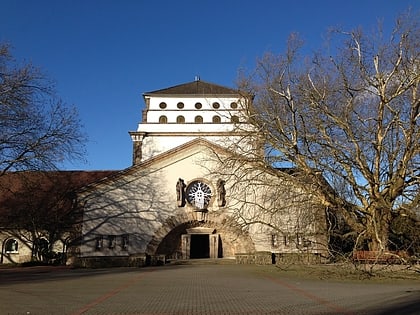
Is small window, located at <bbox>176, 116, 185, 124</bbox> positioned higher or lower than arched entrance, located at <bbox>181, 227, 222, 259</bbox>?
higher

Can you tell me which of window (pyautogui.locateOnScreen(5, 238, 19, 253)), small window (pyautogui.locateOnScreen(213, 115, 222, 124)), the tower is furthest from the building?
small window (pyautogui.locateOnScreen(213, 115, 222, 124))

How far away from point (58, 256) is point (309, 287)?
74.3ft

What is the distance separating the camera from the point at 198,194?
106 ft

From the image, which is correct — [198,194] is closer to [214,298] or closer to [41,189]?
[41,189]

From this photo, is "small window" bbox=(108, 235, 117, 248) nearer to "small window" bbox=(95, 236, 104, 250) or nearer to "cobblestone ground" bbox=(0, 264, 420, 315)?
"small window" bbox=(95, 236, 104, 250)

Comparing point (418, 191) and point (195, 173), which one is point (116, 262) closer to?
point (195, 173)

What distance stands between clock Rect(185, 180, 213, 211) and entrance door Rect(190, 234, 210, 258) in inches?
101

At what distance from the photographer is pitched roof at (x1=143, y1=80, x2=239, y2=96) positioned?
45781 mm

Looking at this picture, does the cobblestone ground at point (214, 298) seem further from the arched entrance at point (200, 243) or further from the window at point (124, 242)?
the arched entrance at point (200, 243)

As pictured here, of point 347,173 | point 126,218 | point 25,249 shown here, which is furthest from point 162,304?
point 25,249

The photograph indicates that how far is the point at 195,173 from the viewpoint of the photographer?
3262cm

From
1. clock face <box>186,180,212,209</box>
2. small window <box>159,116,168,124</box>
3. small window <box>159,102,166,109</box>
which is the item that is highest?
small window <box>159,102,166,109</box>

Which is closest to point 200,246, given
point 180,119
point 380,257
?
point 180,119

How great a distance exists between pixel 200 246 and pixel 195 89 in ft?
65.6
